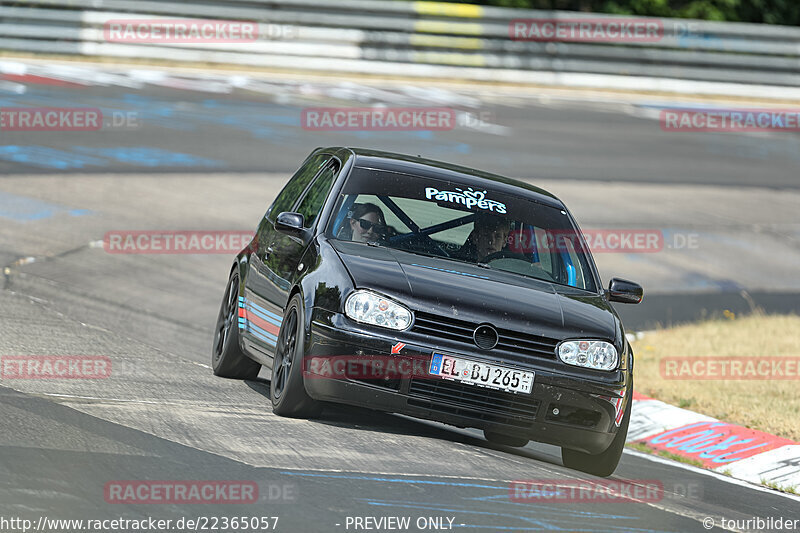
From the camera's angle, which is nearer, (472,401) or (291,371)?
(472,401)

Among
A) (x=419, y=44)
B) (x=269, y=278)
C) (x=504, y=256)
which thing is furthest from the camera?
(x=419, y=44)

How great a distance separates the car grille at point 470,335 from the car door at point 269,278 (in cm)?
126

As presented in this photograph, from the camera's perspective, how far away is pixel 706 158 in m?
24.6

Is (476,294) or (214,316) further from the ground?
(476,294)

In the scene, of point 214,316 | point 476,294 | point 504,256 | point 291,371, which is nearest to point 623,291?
point 504,256

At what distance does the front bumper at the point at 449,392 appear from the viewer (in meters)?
7.18

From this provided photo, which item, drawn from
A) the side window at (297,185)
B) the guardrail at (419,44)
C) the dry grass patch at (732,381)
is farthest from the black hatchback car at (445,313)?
the guardrail at (419,44)

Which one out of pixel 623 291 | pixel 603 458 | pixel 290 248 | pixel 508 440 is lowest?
pixel 508 440

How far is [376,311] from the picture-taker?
7.25 meters

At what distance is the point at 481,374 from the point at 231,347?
2673 mm

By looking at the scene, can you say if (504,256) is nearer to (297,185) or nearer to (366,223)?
(366,223)

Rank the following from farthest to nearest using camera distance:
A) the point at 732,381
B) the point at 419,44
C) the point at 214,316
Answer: the point at 419,44, the point at 214,316, the point at 732,381

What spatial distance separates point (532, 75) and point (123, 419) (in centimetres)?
2121

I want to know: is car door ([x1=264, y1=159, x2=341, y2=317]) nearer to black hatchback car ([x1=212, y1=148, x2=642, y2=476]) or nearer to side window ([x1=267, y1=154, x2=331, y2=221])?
black hatchback car ([x1=212, y1=148, x2=642, y2=476])
